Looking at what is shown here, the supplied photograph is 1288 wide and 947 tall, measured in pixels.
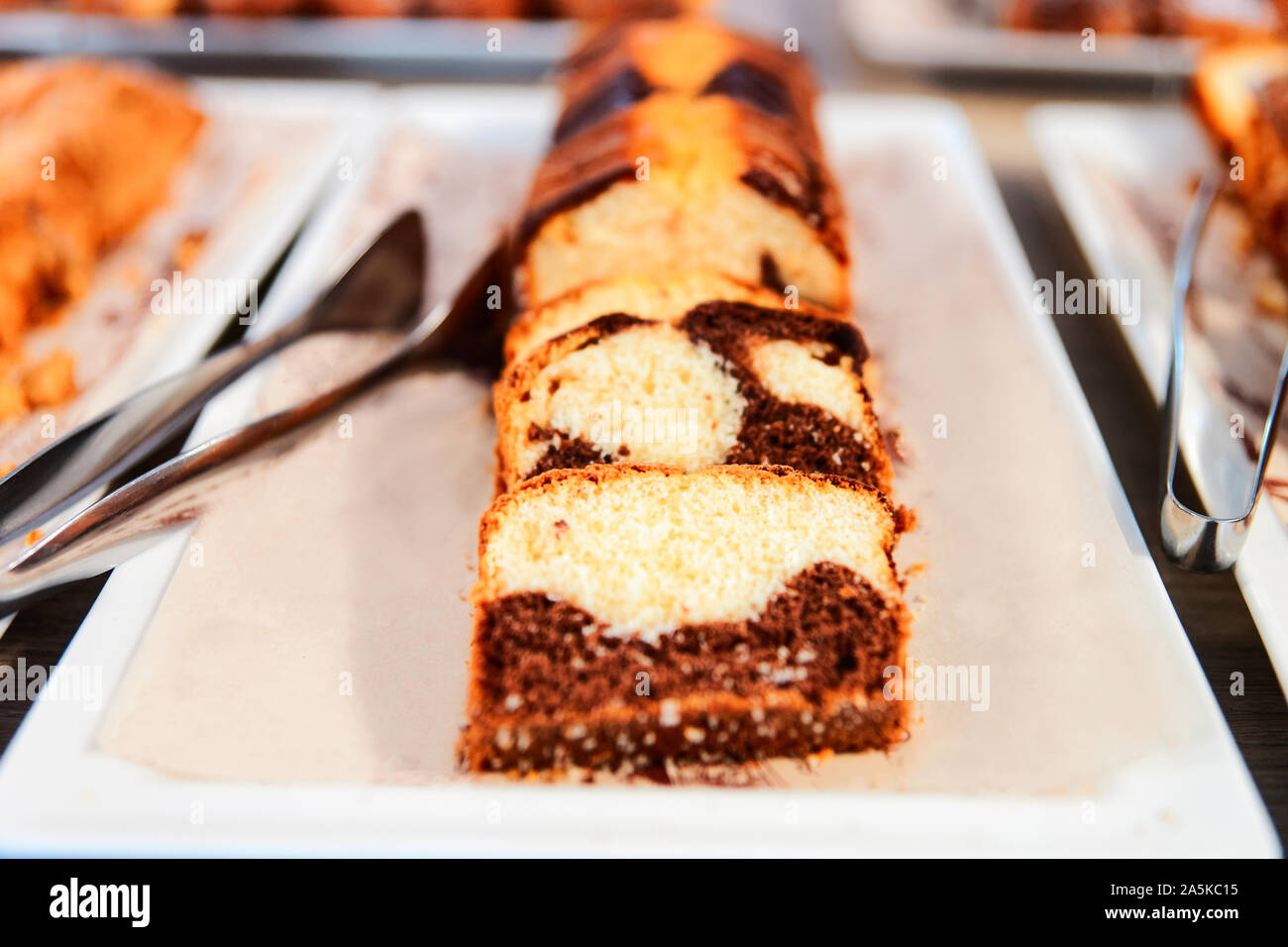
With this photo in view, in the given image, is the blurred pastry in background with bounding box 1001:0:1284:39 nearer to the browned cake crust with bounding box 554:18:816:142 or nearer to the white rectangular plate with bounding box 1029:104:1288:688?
the white rectangular plate with bounding box 1029:104:1288:688

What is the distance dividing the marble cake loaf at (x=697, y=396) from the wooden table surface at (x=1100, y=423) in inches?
24.4

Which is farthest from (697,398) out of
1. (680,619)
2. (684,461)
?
(680,619)

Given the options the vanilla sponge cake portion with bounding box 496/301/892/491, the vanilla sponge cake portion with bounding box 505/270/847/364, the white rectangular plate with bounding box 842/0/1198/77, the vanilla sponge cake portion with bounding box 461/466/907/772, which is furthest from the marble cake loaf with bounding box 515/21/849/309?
the white rectangular plate with bounding box 842/0/1198/77

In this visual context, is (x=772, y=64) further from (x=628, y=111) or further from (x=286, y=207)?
(x=286, y=207)

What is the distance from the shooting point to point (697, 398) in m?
1.73

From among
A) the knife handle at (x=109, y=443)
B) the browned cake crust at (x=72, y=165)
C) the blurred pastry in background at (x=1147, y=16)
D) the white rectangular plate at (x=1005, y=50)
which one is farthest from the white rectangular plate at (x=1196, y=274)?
the browned cake crust at (x=72, y=165)

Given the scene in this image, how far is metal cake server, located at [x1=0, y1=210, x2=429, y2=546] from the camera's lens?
1647mm

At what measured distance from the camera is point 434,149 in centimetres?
276

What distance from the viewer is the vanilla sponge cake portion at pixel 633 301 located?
183cm

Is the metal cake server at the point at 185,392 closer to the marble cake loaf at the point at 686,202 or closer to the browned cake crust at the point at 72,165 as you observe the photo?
the marble cake loaf at the point at 686,202

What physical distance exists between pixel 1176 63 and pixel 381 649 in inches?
126

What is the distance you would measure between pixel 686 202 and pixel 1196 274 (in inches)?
51.8

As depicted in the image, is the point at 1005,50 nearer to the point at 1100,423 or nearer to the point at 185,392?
the point at 1100,423
